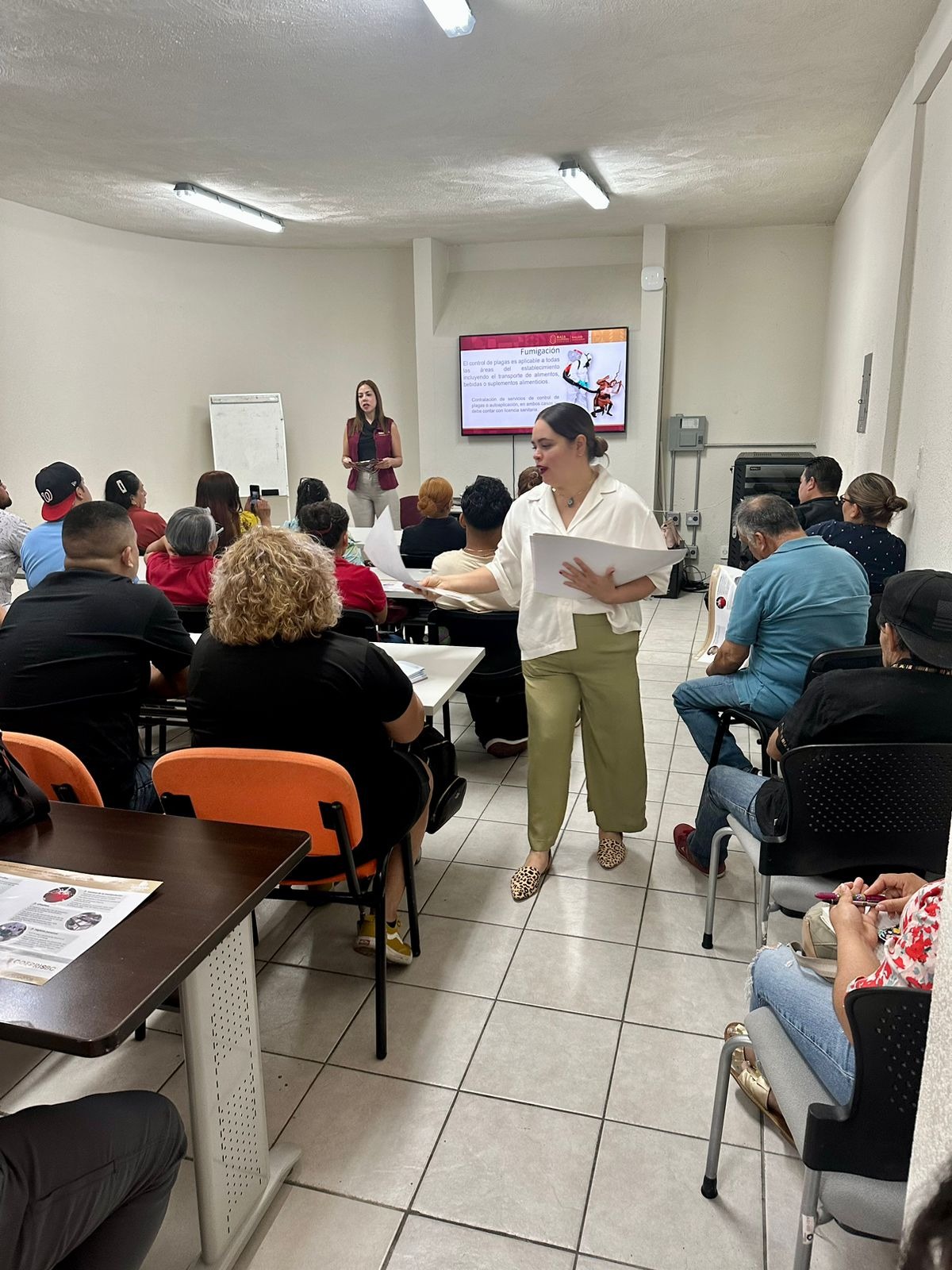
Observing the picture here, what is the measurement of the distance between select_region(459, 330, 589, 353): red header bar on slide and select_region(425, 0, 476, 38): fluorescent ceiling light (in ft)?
14.6

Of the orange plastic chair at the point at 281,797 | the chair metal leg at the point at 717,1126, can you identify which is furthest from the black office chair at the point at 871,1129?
the orange plastic chair at the point at 281,797

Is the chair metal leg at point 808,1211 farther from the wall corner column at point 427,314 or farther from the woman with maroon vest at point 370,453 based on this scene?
the wall corner column at point 427,314

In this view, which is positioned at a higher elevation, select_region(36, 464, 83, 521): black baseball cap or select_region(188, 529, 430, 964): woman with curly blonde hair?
select_region(36, 464, 83, 521): black baseball cap

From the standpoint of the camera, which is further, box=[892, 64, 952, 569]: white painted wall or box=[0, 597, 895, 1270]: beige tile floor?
box=[892, 64, 952, 569]: white painted wall

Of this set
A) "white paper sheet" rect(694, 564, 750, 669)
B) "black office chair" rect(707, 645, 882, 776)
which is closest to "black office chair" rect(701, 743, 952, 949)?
"black office chair" rect(707, 645, 882, 776)

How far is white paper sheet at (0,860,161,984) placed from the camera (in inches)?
46.3

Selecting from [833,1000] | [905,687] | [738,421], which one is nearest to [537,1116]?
[833,1000]

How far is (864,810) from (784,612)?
955 mm

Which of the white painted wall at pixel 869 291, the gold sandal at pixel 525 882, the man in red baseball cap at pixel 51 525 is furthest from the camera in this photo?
the white painted wall at pixel 869 291

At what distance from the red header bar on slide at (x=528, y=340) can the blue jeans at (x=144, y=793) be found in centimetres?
619

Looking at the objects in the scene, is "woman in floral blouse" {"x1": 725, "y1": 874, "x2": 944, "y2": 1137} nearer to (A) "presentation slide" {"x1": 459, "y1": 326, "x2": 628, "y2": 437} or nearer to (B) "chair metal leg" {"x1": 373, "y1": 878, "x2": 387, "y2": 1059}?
(B) "chair metal leg" {"x1": 373, "y1": 878, "x2": 387, "y2": 1059}

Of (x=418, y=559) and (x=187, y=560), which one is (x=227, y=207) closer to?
(x=418, y=559)

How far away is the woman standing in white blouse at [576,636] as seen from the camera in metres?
2.59

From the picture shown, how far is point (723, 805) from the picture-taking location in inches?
92.1
